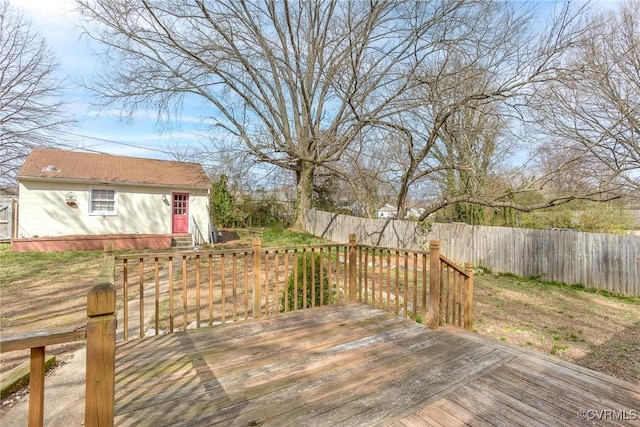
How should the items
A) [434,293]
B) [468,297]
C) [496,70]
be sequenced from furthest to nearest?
1. [496,70]
2. [468,297]
3. [434,293]

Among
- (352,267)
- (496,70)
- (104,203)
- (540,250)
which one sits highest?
(496,70)

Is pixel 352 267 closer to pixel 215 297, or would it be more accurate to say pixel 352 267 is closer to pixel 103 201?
pixel 215 297

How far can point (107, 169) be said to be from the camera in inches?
473

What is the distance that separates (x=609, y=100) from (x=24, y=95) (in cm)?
1879

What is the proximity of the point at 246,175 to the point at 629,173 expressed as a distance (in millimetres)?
11951

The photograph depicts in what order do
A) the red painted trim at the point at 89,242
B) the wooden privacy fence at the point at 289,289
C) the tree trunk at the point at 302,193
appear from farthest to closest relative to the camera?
1. the tree trunk at the point at 302,193
2. the red painted trim at the point at 89,242
3. the wooden privacy fence at the point at 289,289

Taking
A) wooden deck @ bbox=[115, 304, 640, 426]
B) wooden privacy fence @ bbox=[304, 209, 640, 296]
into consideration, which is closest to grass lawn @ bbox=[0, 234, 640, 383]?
wooden privacy fence @ bbox=[304, 209, 640, 296]

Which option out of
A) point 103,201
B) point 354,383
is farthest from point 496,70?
point 103,201

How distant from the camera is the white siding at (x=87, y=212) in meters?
10.5

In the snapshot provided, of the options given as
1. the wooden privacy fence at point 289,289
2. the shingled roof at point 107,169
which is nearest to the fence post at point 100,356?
the wooden privacy fence at point 289,289

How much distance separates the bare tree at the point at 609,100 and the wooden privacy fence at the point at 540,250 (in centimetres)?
186

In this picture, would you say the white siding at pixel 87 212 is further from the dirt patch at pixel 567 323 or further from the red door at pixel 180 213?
the dirt patch at pixel 567 323

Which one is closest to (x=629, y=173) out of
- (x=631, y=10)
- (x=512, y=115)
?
(x=631, y=10)

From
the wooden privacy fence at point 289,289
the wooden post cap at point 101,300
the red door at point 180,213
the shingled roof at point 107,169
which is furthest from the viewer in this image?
the red door at point 180,213
